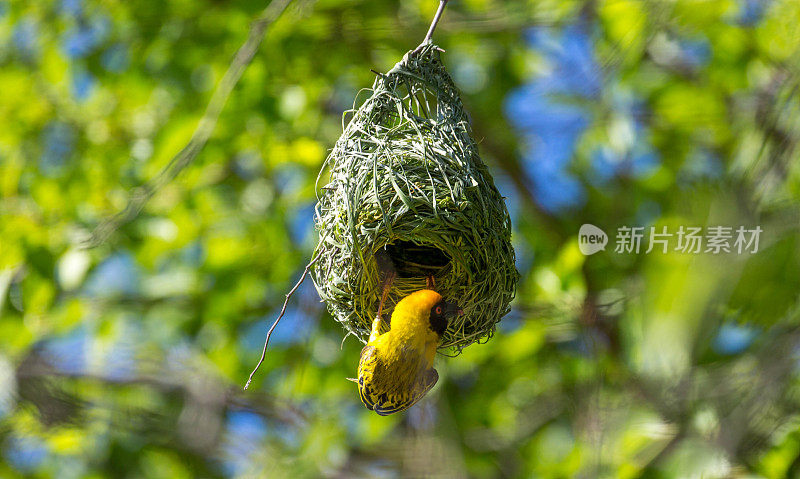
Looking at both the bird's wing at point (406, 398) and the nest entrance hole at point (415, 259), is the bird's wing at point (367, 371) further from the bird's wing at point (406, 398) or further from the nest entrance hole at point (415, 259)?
the nest entrance hole at point (415, 259)

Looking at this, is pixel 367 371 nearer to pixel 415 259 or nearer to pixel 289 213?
pixel 415 259

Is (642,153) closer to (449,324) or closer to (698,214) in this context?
(698,214)

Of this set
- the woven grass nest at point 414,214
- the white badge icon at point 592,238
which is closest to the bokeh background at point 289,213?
the white badge icon at point 592,238

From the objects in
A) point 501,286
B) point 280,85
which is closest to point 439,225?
point 501,286

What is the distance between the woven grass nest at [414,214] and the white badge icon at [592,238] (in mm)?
1591

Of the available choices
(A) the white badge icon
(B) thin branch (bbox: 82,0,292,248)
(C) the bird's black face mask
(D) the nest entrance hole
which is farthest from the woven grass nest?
(A) the white badge icon

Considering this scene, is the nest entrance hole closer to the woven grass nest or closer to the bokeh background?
the woven grass nest

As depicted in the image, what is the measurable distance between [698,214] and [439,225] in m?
0.84

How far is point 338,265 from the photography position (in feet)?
6.02

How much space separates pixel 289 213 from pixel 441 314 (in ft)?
6.11

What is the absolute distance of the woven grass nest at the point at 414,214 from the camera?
1.72 metres

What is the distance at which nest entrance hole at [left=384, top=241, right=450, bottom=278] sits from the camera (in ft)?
6.10

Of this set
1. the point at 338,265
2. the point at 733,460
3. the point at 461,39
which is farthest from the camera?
the point at 461,39

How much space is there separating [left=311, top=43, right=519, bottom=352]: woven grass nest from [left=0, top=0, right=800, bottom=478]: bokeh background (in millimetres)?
829
